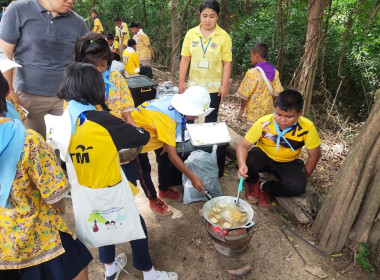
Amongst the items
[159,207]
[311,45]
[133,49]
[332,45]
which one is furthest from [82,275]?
[332,45]

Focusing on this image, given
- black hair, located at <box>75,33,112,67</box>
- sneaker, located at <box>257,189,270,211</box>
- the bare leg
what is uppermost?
black hair, located at <box>75,33,112,67</box>

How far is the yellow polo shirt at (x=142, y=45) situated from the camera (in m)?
8.60

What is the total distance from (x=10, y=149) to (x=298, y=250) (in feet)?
8.62

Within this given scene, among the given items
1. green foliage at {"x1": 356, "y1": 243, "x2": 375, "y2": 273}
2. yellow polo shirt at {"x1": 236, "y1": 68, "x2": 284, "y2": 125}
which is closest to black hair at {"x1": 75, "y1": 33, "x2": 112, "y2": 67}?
yellow polo shirt at {"x1": 236, "y1": 68, "x2": 284, "y2": 125}

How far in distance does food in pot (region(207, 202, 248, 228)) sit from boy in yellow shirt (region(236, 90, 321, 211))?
0.39 meters

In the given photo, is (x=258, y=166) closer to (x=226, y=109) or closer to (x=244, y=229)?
(x=244, y=229)

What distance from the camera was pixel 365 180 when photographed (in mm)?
2422

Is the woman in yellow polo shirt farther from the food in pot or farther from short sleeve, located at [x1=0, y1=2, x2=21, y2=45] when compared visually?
short sleeve, located at [x1=0, y1=2, x2=21, y2=45]

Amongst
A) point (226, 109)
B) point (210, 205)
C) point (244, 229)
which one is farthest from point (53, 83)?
point (226, 109)

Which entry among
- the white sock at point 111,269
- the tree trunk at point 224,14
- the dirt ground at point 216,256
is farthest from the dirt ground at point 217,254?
the tree trunk at point 224,14

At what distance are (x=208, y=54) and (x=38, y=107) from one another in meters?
2.17

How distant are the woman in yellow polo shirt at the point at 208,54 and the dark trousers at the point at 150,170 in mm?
1264

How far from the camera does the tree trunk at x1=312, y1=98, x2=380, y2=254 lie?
2.37m

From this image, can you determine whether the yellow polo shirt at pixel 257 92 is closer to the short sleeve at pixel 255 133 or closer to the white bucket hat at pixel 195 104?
the short sleeve at pixel 255 133
